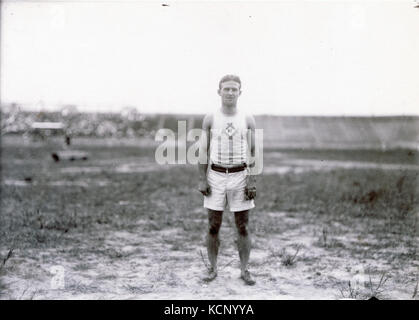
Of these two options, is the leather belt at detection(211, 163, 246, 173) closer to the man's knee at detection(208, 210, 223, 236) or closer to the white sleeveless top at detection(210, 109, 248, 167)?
the white sleeveless top at detection(210, 109, 248, 167)

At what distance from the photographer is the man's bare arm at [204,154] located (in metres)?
3.79

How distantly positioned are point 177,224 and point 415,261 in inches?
136

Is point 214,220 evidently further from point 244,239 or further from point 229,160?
point 229,160

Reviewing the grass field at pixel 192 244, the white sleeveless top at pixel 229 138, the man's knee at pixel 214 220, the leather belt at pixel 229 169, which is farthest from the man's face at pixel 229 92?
A: the grass field at pixel 192 244

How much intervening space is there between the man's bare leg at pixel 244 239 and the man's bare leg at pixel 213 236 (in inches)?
7.0

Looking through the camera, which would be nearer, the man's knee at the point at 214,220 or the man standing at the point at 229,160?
the man standing at the point at 229,160

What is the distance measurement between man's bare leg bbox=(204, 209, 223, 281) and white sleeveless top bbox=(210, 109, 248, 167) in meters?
0.50

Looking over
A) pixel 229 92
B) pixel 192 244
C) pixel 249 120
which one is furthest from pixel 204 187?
pixel 192 244

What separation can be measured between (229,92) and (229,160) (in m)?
0.62

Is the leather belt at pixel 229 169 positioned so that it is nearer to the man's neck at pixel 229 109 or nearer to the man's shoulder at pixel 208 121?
the man's shoulder at pixel 208 121

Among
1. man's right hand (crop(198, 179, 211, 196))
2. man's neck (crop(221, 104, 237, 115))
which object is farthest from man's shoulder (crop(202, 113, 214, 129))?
man's right hand (crop(198, 179, 211, 196))

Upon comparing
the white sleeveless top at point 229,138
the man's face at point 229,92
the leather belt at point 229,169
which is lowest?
the leather belt at point 229,169

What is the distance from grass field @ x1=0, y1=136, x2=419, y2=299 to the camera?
12.4ft
